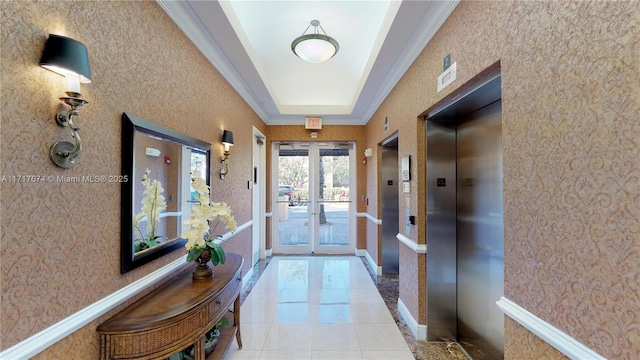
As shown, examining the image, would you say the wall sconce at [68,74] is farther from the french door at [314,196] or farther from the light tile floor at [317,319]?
the french door at [314,196]

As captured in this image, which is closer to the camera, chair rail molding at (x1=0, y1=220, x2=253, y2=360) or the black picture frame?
chair rail molding at (x1=0, y1=220, x2=253, y2=360)

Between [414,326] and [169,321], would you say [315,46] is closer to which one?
[169,321]

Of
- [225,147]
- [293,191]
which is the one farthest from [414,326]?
[293,191]

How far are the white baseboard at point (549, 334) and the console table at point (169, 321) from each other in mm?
1721

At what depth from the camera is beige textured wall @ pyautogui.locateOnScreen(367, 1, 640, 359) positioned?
79 cm

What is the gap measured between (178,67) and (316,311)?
2847mm

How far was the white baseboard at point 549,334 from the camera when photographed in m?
0.91

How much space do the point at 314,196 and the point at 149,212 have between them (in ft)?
12.2

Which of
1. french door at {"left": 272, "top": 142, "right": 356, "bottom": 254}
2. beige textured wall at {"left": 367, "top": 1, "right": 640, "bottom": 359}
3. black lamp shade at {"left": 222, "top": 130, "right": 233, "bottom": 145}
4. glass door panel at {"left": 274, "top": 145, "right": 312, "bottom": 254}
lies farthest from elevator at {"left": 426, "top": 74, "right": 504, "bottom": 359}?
glass door panel at {"left": 274, "top": 145, "right": 312, "bottom": 254}

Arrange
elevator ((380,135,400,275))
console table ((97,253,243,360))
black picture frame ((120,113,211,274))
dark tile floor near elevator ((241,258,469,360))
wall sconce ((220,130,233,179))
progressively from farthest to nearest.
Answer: elevator ((380,135,400,275)), wall sconce ((220,130,233,179)), dark tile floor near elevator ((241,258,469,360)), black picture frame ((120,113,211,274)), console table ((97,253,243,360))

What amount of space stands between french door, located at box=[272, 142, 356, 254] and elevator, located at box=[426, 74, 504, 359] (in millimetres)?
2864

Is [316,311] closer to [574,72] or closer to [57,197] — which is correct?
[57,197]

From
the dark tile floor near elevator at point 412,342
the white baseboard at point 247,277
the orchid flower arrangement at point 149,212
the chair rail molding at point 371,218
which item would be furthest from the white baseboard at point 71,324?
the chair rail molding at point 371,218

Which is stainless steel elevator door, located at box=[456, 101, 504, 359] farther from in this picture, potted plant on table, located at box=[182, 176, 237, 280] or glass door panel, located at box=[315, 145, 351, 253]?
glass door panel, located at box=[315, 145, 351, 253]
